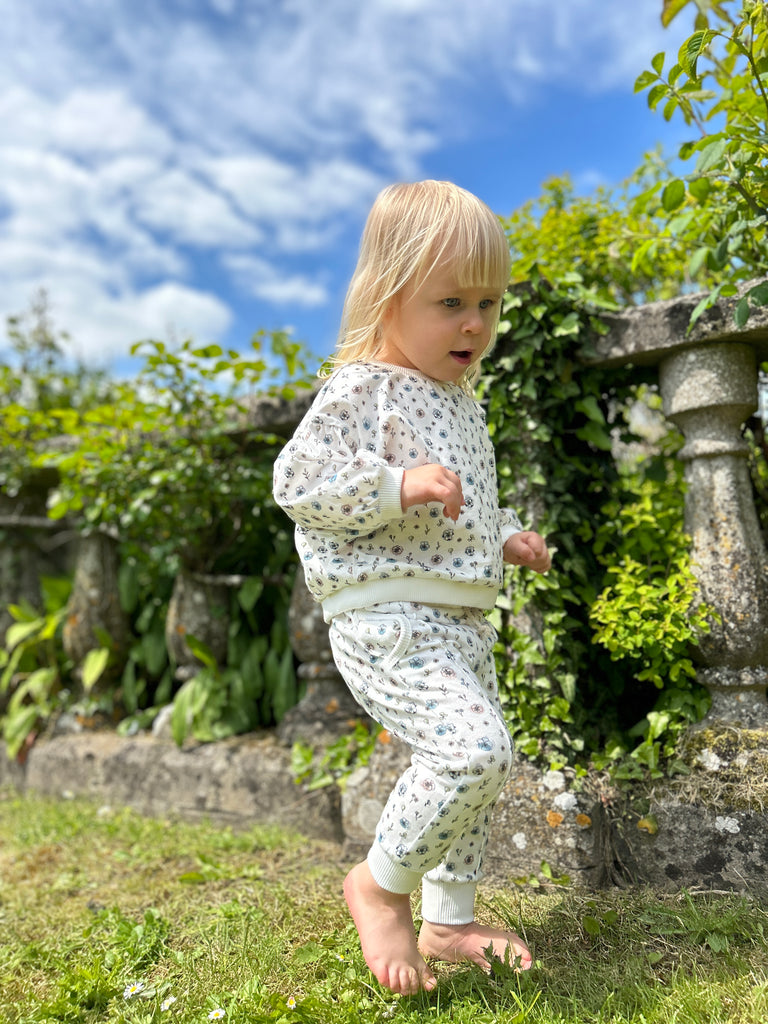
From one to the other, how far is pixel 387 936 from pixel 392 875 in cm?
12

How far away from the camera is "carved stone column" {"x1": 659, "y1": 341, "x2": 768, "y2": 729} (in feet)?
7.55

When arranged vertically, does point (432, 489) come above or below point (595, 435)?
below

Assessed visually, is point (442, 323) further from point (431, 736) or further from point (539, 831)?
point (539, 831)

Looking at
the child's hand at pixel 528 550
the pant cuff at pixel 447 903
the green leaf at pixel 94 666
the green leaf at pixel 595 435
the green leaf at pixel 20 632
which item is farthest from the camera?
the green leaf at pixel 20 632

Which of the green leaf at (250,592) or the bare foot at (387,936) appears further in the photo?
the green leaf at (250,592)

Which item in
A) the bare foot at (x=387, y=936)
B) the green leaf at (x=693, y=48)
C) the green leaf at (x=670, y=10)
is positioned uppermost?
the green leaf at (x=670, y=10)

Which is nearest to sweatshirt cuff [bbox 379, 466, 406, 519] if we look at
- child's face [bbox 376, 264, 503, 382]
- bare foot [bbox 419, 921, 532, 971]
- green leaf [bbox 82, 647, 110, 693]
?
child's face [bbox 376, 264, 503, 382]

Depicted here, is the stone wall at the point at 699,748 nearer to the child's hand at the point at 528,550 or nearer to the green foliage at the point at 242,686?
the child's hand at the point at 528,550

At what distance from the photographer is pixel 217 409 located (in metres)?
3.54

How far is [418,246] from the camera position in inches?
71.5

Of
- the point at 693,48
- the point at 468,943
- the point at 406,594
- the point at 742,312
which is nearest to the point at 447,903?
the point at 468,943

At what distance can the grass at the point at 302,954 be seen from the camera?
1.65 meters

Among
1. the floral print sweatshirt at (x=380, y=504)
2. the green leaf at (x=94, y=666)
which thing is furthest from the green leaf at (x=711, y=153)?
the green leaf at (x=94, y=666)

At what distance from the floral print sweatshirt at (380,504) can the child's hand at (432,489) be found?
2 centimetres
